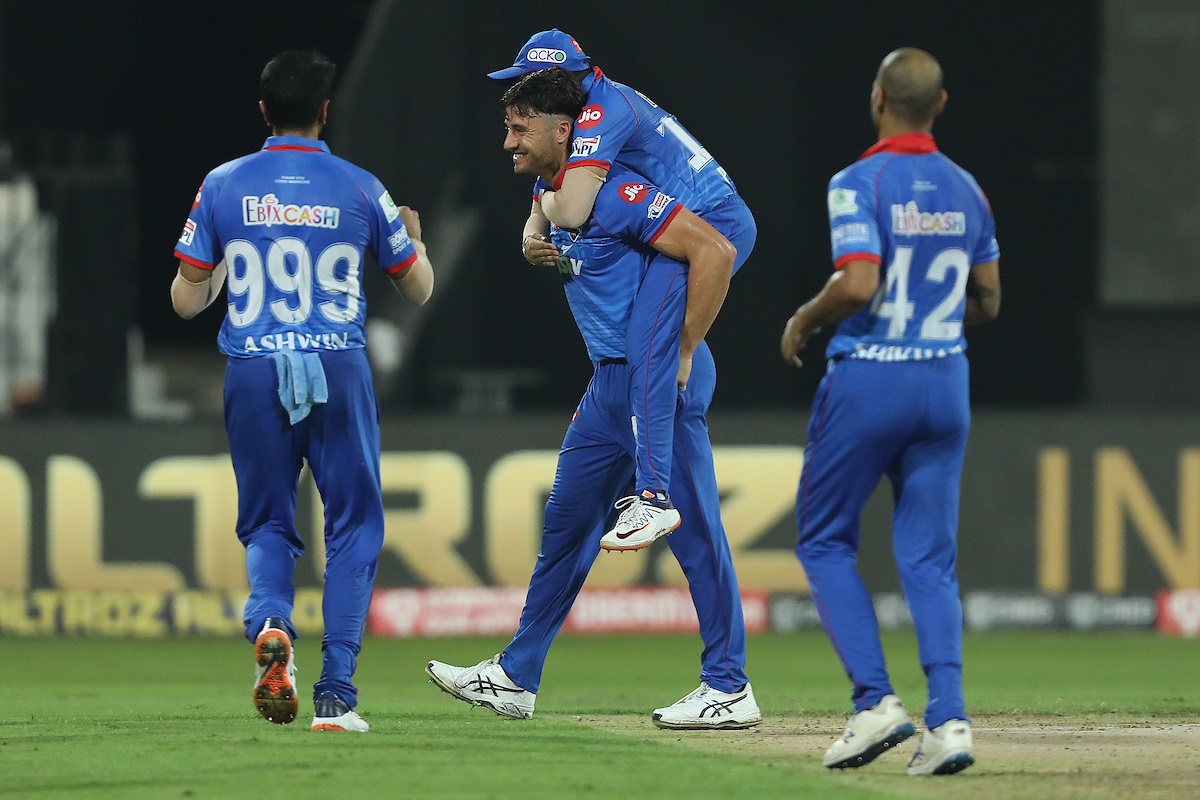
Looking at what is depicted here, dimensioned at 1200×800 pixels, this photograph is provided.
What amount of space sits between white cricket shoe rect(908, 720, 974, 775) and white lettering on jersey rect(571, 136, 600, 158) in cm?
225

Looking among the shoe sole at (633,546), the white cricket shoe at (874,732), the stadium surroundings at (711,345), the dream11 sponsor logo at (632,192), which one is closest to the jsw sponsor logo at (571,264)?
the dream11 sponsor logo at (632,192)

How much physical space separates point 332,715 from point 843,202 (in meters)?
2.34

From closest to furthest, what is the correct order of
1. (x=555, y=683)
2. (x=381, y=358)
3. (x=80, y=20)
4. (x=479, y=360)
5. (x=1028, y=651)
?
(x=555, y=683)
(x=1028, y=651)
(x=381, y=358)
(x=479, y=360)
(x=80, y=20)

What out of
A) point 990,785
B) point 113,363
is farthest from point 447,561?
point 990,785

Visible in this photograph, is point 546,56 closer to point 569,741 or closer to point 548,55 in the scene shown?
point 548,55

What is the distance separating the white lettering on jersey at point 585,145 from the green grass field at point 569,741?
1.97m

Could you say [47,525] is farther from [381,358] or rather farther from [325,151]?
[325,151]

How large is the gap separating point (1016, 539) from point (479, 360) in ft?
19.3

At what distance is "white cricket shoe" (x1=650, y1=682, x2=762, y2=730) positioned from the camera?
6543mm

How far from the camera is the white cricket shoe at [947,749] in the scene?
5266 millimetres

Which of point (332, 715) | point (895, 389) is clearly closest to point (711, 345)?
point (332, 715)

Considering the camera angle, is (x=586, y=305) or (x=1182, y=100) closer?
(x=586, y=305)

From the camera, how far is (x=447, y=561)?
12.4 meters

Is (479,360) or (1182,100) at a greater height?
(1182,100)
